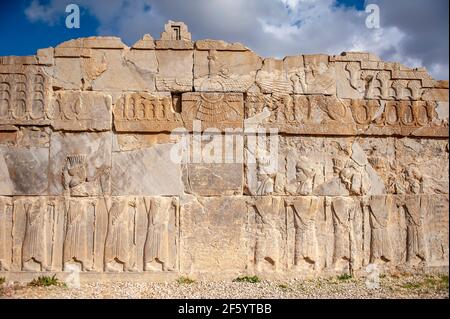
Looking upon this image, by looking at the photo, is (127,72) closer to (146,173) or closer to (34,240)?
(146,173)

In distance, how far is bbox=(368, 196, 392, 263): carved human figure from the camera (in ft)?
28.2

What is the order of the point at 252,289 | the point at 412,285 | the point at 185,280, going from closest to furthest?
the point at 252,289 → the point at 412,285 → the point at 185,280

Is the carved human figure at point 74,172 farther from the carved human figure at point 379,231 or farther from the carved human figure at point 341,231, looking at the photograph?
the carved human figure at point 379,231

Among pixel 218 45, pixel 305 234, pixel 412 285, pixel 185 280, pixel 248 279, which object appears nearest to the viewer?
pixel 412 285

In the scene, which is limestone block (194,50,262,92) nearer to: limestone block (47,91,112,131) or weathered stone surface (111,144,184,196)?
weathered stone surface (111,144,184,196)

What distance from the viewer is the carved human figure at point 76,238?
326 inches

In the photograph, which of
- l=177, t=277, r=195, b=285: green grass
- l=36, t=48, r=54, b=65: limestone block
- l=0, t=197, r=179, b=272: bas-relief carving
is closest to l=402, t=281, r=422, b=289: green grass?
l=177, t=277, r=195, b=285: green grass

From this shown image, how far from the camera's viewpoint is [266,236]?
8.48 metres

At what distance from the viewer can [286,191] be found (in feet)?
28.3

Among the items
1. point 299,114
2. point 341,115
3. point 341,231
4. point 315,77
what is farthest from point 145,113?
point 341,231

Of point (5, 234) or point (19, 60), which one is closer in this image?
point (5, 234)

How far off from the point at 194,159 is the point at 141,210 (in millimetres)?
1228

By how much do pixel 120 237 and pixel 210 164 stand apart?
192 centimetres
